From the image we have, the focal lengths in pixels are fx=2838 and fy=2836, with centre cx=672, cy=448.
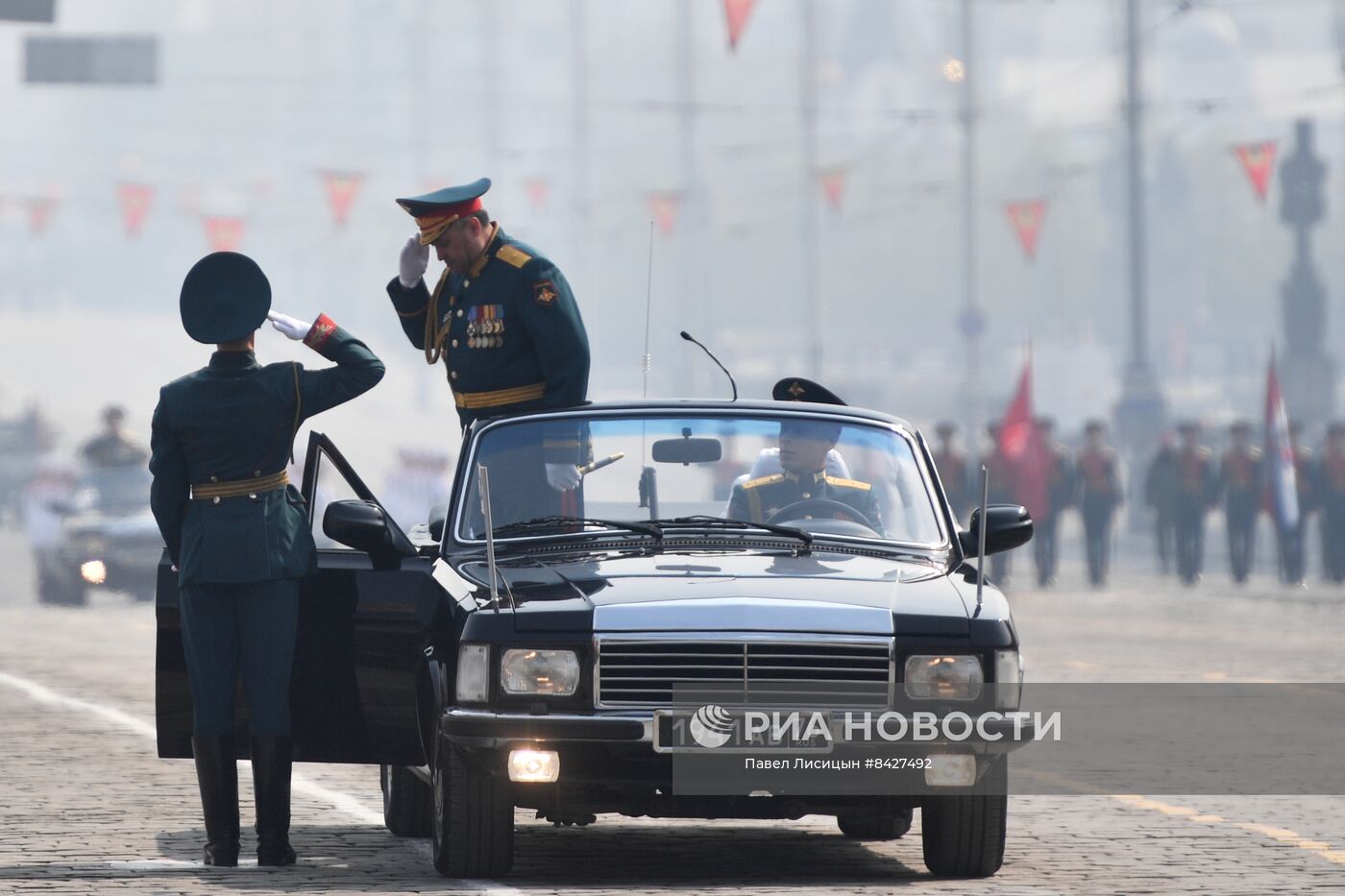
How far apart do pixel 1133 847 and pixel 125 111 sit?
149 meters

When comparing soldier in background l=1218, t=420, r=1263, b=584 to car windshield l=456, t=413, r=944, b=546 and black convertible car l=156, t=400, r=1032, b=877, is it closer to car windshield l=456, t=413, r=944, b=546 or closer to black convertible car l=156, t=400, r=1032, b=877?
black convertible car l=156, t=400, r=1032, b=877

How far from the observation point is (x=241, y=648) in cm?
880

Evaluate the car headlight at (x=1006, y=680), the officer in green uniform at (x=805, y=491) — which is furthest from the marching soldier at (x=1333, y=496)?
the car headlight at (x=1006, y=680)

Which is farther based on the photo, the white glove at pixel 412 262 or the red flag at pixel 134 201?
the red flag at pixel 134 201

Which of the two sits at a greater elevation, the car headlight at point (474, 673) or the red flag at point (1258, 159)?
the red flag at point (1258, 159)

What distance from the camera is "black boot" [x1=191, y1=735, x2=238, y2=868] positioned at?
28.7 ft

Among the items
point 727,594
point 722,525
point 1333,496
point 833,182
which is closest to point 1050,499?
point 1333,496

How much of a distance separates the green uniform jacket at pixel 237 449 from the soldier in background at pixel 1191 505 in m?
23.0

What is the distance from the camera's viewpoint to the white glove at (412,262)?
988 centimetres

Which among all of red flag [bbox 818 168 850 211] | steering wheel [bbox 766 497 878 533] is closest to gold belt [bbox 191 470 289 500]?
steering wheel [bbox 766 497 878 533]

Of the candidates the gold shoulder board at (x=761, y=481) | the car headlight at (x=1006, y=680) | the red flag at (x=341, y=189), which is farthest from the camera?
the red flag at (x=341, y=189)

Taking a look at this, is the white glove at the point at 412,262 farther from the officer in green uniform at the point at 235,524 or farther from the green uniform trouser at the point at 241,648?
the green uniform trouser at the point at 241,648

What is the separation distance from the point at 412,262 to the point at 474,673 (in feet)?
7.68

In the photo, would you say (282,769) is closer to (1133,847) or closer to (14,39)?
(1133,847)
